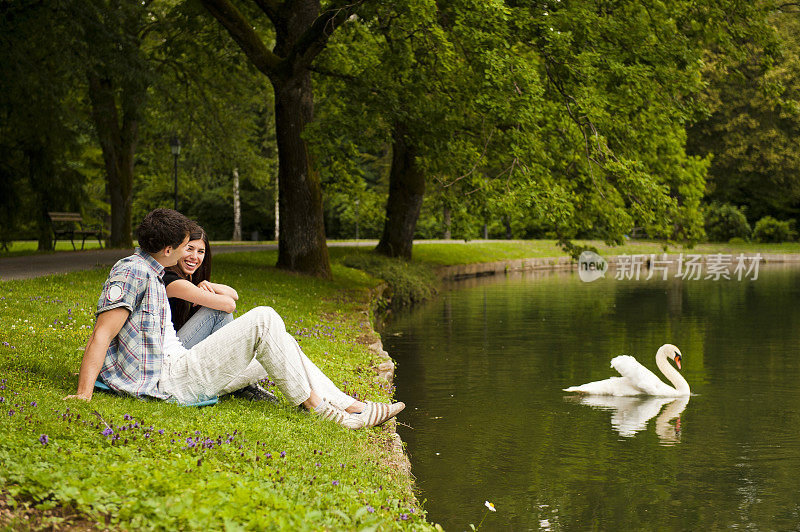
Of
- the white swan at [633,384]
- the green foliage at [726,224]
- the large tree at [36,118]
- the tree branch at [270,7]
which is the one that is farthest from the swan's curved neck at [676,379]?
the green foliage at [726,224]

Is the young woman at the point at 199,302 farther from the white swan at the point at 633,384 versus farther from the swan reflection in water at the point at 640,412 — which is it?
the white swan at the point at 633,384

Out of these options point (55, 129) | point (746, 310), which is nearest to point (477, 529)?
point (746, 310)

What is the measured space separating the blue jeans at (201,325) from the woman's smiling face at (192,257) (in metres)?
0.37

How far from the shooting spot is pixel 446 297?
26703 mm

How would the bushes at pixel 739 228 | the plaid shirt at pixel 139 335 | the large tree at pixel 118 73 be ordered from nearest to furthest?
the plaid shirt at pixel 139 335, the large tree at pixel 118 73, the bushes at pixel 739 228

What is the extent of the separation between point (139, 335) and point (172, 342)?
352mm

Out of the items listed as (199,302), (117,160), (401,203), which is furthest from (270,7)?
(199,302)

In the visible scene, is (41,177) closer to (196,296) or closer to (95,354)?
(196,296)

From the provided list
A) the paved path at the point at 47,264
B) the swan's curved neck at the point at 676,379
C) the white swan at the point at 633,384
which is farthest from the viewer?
the paved path at the point at 47,264

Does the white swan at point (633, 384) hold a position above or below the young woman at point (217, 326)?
below

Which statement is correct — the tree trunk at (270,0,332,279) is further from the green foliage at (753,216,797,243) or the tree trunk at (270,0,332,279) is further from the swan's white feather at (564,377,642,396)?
the green foliage at (753,216,797,243)

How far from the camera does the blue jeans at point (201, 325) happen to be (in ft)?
24.7

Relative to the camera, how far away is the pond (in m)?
7.42

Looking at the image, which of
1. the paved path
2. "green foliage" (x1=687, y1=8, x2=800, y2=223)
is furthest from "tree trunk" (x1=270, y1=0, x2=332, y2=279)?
"green foliage" (x1=687, y1=8, x2=800, y2=223)
